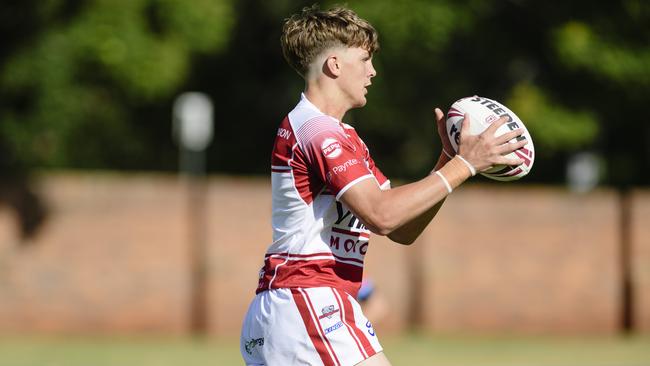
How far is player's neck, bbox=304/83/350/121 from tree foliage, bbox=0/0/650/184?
14009 millimetres

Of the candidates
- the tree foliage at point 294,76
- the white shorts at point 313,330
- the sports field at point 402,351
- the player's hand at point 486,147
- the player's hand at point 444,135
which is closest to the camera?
the player's hand at point 486,147

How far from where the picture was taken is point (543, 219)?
62.5 ft

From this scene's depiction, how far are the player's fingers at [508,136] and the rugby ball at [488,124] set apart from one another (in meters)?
0.02

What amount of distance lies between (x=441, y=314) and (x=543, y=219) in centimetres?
237

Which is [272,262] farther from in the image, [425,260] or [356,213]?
[425,260]

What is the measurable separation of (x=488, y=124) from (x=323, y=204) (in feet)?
2.53

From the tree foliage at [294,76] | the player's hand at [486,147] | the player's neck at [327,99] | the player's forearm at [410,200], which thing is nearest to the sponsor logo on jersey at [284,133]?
the player's neck at [327,99]

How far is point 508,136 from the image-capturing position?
4.66m

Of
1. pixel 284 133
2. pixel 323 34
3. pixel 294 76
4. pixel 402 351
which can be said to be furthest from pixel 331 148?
pixel 294 76

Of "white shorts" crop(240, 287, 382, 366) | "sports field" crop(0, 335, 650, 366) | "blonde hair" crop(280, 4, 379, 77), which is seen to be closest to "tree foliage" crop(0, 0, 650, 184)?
"sports field" crop(0, 335, 650, 366)

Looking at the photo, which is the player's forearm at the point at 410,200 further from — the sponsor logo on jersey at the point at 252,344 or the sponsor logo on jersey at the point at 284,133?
the sponsor logo on jersey at the point at 252,344

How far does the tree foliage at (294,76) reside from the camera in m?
18.6

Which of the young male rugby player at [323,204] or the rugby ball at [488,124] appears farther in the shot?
the rugby ball at [488,124]

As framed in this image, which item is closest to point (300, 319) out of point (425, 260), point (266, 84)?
point (425, 260)
